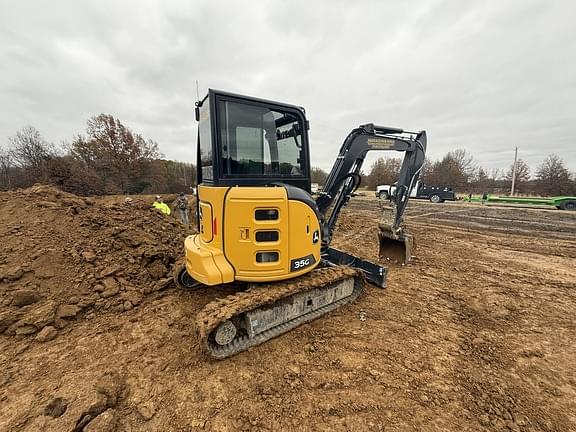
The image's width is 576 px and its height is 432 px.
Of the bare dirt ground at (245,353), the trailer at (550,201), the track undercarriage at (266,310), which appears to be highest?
the trailer at (550,201)

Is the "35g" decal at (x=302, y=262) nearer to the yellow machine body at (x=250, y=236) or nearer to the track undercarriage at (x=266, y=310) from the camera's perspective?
the yellow machine body at (x=250, y=236)

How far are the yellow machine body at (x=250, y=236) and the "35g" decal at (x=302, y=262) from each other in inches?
0.5

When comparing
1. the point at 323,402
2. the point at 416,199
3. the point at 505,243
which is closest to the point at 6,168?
the point at 323,402

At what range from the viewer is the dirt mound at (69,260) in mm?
3689

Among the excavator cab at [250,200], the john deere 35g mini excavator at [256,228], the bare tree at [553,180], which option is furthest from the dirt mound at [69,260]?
the bare tree at [553,180]

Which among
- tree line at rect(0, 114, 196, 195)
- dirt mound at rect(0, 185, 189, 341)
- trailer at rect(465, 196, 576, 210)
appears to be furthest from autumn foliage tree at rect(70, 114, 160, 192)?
trailer at rect(465, 196, 576, 210)

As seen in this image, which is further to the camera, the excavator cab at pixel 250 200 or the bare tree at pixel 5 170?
the bare tree at pixel 5 170

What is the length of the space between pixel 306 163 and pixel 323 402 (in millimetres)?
2884

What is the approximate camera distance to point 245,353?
313 cm

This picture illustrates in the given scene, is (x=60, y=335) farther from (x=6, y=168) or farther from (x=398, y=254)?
(x=6, y=168)

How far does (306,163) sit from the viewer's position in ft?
12.7

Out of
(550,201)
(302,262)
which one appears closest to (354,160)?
(302,262)

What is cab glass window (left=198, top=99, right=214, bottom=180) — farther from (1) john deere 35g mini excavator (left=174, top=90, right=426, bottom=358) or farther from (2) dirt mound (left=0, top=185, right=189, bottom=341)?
(2) dirt mound (left=0, top=185, right=189, bottom=341)

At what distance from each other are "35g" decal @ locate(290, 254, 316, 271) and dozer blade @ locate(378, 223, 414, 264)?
3.23 meters
